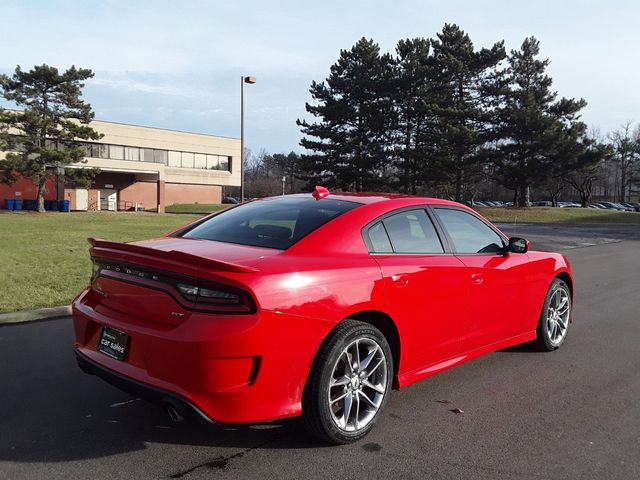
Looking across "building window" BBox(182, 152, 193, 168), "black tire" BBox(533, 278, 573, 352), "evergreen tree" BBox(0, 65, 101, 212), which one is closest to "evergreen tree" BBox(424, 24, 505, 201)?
"evergreen tree" BBox(0, 65, 101, 212)

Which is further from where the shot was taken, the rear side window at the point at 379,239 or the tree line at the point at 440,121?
the tree line at the point at 440,121

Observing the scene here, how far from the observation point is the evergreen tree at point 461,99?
1657 inches

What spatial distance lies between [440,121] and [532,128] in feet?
23.3

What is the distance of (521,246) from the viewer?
473 cm

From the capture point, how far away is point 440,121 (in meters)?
43.2

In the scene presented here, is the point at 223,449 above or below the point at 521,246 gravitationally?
below

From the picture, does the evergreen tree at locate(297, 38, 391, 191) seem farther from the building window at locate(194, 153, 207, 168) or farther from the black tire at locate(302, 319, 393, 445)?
the black tire at locate(302, 319, 393, 445)

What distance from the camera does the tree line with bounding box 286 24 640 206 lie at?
1667 inches

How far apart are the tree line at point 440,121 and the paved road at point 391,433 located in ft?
128

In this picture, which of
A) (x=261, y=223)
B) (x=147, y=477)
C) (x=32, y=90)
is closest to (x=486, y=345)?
(x=261, y=223)

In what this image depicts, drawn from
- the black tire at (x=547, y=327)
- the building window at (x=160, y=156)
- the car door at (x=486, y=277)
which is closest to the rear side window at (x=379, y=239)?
the car door at (x=486, y=277)

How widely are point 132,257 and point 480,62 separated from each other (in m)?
45.9

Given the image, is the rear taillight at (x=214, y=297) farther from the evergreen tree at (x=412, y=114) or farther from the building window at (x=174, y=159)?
the building window at (x=174, y=159)

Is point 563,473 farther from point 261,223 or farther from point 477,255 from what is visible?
point 261,223
